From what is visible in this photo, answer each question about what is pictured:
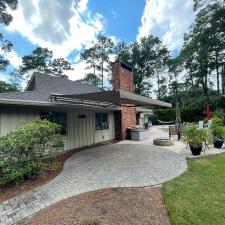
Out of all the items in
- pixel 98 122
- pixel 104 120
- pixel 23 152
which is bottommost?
pixel 23 152

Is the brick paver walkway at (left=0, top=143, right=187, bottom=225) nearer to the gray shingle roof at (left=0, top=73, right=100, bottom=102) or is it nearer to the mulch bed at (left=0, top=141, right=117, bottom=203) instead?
the mulch bed at (left=0, top=141, right=117, bottom=203)

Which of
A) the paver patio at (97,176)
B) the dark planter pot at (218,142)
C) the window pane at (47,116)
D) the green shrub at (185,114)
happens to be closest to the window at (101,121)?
the window pane at (47,116)

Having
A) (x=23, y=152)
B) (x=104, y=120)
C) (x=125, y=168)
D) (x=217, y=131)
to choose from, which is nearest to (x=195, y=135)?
(x=217, y=131)

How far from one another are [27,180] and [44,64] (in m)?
28.8

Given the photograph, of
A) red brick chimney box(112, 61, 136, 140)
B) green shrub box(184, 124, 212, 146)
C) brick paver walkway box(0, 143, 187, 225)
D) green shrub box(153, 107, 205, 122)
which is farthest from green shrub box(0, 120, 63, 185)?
green shrub box(153, 107, 205, 122)

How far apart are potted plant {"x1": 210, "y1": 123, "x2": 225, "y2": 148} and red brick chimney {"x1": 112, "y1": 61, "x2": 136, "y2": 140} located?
17.2ft

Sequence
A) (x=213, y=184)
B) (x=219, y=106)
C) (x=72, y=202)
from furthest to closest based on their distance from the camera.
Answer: (x=219, y=106) < (x=213, y=184) < (x=72, y=202)

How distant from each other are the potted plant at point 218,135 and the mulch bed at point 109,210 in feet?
20.4

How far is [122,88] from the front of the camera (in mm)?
12141

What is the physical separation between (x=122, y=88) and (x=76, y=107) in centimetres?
423

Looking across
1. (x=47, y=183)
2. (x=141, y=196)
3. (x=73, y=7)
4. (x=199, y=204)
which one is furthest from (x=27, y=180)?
(x=73, y=7)

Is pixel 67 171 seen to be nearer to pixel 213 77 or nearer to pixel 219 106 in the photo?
pixel 219 106

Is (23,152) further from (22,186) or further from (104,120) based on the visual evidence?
(104,120)

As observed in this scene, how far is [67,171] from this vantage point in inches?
237
